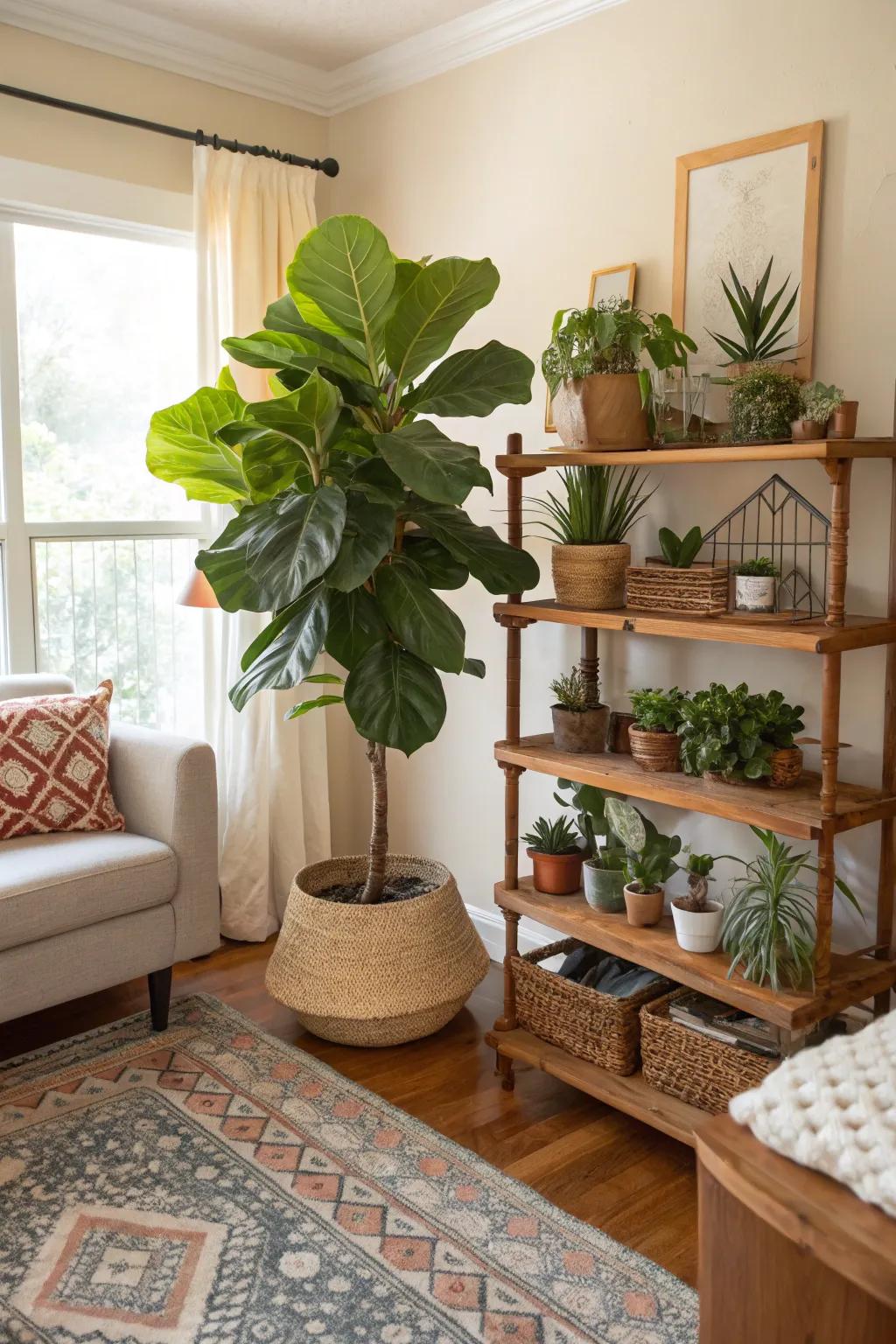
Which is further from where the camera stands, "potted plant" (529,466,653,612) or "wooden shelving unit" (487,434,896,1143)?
"potted plant" (529,466,653,612)

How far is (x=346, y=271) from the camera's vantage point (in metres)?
2.38

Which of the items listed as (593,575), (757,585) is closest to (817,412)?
(757,585)

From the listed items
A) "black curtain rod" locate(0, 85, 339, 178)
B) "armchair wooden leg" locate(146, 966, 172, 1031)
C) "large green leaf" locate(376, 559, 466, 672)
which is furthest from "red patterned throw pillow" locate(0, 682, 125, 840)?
"black curtain rod" locate(0, 85, 339, 178)

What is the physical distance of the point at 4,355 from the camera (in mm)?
3148

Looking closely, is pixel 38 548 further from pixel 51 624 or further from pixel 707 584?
pixel 707 584

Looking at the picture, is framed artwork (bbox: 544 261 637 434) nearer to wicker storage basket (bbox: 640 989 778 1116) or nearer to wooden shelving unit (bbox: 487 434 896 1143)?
wooden shelving unit (bbox: 487 434 896 1143)

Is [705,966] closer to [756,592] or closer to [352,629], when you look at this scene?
[756,592]

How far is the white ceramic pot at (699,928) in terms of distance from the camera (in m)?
2.27

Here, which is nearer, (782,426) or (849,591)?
(782,426)

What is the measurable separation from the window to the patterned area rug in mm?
1291

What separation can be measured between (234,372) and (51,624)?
919mm

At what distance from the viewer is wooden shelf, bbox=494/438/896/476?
2.01 meters

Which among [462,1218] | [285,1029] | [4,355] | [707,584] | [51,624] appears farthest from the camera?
[51,624]

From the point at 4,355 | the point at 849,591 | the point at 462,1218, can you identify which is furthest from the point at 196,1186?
the point at 4,355
